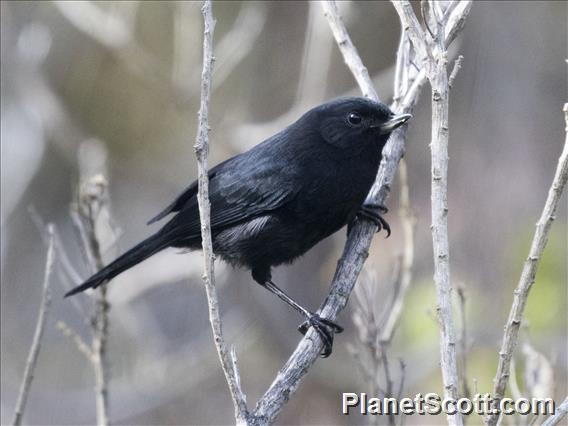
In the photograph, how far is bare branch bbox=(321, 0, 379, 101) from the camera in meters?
4.01

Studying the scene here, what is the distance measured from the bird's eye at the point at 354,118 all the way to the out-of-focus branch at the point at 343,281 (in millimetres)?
175

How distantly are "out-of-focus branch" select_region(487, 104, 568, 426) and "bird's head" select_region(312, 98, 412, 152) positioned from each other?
1261mm

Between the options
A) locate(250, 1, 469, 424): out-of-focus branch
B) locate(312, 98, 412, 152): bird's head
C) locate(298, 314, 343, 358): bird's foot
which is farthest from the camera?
locate(312, 98, 412, 152): bird's head

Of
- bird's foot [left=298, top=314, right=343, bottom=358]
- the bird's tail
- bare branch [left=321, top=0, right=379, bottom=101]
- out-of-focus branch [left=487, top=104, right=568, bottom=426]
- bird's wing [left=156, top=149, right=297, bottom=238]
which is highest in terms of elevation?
bare branch [left=321, top=0, right=379, bottom=101]

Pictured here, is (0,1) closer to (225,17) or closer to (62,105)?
(62,105)

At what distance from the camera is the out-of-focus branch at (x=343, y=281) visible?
3041 mm

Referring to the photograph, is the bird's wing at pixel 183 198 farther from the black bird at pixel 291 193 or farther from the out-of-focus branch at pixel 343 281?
the out-of-focus branch at pixel 343 281

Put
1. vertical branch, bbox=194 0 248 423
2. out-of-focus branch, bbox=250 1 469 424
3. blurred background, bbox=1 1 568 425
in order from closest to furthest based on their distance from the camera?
vertical branch, bbox=194 0 248 423 → out-of-focus branch, bbox=250 1 469 424 → blurred background, bbox=1 1 568 425

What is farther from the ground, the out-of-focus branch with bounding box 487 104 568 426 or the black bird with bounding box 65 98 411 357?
the black bird with bounding box 65 98 411 357

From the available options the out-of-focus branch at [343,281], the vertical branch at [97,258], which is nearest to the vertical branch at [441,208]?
the out-of-focus branch at [343,281]

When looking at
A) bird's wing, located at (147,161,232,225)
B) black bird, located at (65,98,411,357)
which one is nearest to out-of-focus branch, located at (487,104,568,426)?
black bird, located at (65,98,411,357)

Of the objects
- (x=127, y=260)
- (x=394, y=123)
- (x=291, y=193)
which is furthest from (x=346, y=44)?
(x=127, y=260)

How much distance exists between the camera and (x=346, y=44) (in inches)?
161

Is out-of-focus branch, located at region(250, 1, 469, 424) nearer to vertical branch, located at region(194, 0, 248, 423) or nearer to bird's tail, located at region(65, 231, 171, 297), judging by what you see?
vertical branch, located at region(194, 0, 248, 423)
